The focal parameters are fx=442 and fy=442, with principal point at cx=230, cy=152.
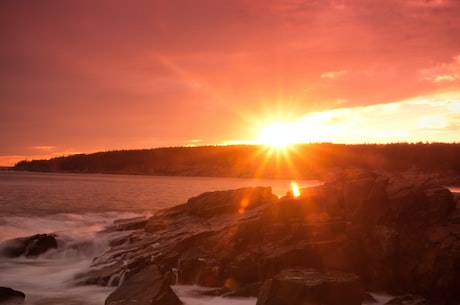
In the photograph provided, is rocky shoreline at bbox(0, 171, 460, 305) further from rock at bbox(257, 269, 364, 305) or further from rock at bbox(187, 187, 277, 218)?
rock at bbox(187, 187, 277, 218)

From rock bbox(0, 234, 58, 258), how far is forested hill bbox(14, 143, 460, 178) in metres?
104

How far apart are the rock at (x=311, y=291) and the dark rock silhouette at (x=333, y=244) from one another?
53.0 inches

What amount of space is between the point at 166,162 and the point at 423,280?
16653 cm

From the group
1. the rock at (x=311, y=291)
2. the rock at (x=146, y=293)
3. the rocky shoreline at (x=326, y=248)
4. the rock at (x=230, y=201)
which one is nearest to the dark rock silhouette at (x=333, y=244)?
the rocky shoreline at (x=326, y=248)

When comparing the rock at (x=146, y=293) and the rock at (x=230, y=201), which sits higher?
the rock at (x=230, y=201)

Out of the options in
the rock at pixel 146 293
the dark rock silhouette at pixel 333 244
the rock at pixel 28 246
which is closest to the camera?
the rock at pixel 146 293

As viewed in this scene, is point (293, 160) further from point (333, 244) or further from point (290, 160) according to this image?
point (333, 244)

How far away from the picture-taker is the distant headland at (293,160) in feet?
384

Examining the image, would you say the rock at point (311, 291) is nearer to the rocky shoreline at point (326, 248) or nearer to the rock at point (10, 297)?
the rocky shoreline at point (326, 248)

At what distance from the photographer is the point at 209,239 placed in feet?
67.1

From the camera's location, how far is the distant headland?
117106mm

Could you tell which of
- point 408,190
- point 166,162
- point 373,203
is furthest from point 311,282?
point 166,162

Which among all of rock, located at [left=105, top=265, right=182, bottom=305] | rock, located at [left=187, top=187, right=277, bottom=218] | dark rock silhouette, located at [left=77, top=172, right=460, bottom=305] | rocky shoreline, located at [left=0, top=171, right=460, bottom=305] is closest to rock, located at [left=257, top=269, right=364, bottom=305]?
rocky shoreline, located at [left=0, top=171, right=460, bottom=305]

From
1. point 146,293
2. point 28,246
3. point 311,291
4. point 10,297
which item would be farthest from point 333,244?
point 28,246
